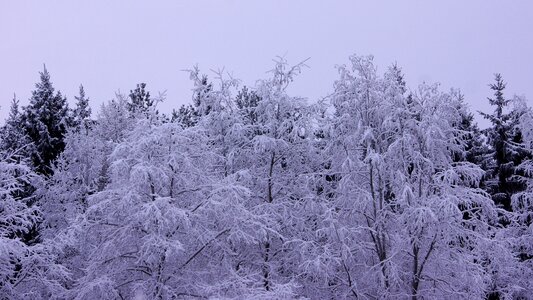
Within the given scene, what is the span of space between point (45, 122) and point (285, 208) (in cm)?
1768

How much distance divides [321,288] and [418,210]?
384 cm

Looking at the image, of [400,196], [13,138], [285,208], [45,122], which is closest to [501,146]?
[400,196]

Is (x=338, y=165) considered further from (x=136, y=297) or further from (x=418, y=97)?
(x=136, y=297)

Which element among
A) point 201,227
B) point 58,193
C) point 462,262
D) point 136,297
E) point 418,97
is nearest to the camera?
A: point 136,297

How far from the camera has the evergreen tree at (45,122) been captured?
26625 mm

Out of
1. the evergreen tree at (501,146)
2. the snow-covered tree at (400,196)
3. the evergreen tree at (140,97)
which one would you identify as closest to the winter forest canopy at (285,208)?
the snow-covered tree at (400,196)

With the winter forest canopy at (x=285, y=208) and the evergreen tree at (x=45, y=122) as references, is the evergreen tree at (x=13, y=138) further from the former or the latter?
the winter forest canopy at (x=285, y=208)

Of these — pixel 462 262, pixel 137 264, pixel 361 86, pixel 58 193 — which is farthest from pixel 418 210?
pixel 58 193

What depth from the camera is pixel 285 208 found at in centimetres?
1506

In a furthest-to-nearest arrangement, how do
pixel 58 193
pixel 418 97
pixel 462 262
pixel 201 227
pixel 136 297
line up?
pixel 58 193 < pixel 418 97 < pixel 462 262 < pixel 201 227 < pixel 136 297

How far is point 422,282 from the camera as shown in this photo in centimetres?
1507

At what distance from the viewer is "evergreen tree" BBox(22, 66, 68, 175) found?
26.6 meters

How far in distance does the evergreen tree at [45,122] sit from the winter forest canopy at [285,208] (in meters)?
10.3

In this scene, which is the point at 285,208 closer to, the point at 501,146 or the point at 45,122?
the point at 45,122
